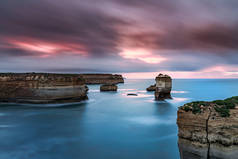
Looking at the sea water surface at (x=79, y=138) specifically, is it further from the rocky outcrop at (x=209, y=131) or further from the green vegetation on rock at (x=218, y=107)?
the green vegetation on rock at (x=218, y=107)

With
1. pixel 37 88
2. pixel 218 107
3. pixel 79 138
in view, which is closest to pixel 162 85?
pixel 79 138

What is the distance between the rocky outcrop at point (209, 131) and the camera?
484 cm

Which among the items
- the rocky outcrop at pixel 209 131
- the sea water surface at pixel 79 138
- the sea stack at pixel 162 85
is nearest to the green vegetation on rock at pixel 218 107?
the rocky outcrop at pixel 209 131

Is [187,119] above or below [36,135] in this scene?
above

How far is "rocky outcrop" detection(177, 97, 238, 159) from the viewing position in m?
4.84

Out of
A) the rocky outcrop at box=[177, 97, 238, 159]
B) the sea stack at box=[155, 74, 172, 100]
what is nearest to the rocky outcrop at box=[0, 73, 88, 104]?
the sea stack at box=[155, 74, 172, 100]

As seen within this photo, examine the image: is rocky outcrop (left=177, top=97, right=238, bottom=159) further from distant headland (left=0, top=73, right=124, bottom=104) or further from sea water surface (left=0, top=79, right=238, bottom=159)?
distant headland (left=0, top=73, right=124, bottom=104)

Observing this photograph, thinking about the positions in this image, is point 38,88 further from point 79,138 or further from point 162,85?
point 162,85

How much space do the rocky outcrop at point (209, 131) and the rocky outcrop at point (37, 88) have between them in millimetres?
20009

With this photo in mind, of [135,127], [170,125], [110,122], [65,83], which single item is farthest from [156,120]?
[65,83]

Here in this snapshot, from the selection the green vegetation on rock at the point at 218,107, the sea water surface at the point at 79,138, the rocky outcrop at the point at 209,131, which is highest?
the green vegetation on rock at the point at 218,107

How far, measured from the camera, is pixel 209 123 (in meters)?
5.03

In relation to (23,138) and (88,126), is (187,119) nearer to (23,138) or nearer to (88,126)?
(88,126)

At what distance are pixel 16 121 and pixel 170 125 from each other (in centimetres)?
1693
